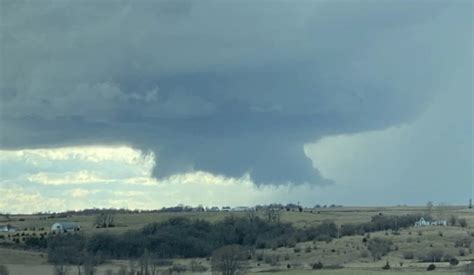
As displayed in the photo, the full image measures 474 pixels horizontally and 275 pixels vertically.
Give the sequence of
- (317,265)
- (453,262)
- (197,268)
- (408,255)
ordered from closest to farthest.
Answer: (197,268), (453,262), (317,265), (408,255)

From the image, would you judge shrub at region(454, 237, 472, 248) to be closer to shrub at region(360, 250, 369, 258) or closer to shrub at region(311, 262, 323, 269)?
shrub at region(360, 250, 369, 258)

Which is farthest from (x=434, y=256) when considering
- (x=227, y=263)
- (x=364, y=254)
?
(x=227, y=263)

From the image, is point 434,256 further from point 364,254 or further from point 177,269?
point 177,269

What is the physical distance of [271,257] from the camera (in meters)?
153

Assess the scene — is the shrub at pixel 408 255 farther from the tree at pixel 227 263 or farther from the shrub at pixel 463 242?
the tree at pixel 227 263

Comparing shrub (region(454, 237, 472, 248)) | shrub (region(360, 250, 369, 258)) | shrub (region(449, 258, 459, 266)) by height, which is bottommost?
shrub (region(449, 258, 459, 266))

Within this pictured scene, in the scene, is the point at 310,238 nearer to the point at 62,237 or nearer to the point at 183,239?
the point at 183,239

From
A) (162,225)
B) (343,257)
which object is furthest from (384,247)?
(162,225)

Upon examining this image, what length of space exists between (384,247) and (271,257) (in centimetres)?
1889

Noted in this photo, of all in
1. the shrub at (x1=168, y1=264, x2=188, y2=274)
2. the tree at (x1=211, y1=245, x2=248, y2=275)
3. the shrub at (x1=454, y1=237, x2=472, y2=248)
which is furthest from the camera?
the shrub at (x1=454, y1=237, x2=472, y2=248)

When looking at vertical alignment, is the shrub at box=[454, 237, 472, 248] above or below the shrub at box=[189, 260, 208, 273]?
above

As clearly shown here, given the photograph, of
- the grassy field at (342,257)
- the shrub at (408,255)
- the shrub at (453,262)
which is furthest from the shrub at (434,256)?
the shrub at (453,262)

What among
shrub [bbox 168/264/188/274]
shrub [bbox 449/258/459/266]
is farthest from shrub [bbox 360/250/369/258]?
shrub [bbox 168/264/188/274]

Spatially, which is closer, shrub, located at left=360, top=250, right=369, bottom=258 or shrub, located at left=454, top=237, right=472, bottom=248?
shrub, located at left=360, top=250, right=369, bottom=258
